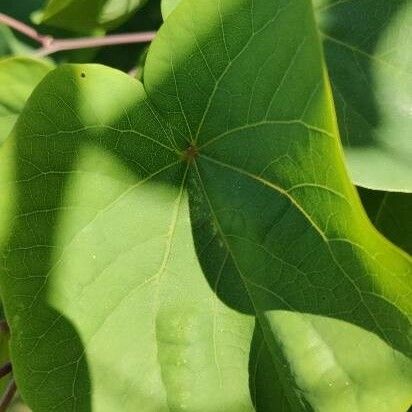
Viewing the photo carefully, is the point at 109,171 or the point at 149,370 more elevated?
the point at 109,171

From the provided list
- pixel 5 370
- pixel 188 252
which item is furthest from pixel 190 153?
pixel 5 370

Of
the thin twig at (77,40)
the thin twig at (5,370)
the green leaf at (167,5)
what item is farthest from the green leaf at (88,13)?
the thin twig at (5,370)

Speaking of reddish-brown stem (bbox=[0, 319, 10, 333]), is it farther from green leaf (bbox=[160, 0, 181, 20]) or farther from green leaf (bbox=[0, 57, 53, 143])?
green leaf (bbox=[160, 0, 181, 20])

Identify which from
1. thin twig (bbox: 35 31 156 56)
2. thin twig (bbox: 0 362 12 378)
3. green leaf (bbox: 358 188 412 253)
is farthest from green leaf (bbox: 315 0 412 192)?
thin twig (bbox: 0 362 12 378)

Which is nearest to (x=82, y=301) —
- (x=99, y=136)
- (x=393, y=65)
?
(x=99, y=136)

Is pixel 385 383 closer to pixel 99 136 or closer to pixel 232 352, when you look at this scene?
pixel 232 352
